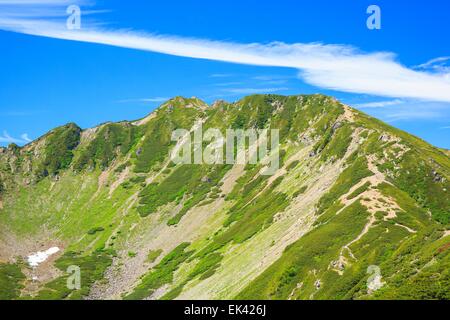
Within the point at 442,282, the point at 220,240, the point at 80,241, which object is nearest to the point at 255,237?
the point at 220,240

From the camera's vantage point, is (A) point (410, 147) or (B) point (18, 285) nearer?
(A) point (410, 147)

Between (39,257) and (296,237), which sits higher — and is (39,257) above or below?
below

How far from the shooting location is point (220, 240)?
138m

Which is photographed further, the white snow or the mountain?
the white snow

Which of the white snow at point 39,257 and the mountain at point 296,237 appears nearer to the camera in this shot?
the mountain at point 296,237

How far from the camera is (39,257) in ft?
619

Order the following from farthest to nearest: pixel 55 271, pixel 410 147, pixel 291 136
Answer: pixel 291 136 → pixel 55 271 → pixel 410 147

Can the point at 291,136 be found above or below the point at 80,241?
above

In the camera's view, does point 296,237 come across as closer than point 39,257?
Yes

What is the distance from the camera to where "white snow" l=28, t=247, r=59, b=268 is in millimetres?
180950

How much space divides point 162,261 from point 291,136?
7340cm

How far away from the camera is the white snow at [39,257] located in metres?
181

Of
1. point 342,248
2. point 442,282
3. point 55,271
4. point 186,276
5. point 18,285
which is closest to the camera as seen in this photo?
point 442,282
